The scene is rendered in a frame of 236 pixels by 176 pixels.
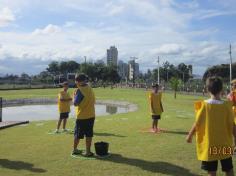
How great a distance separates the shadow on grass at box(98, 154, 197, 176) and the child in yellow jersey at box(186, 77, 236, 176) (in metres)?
2.18

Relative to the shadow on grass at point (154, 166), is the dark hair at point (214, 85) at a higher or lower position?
higher

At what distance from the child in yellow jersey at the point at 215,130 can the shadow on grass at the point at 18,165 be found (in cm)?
377

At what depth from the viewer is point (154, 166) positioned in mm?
9273

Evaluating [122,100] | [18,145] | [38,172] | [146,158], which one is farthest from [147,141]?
[122,100]

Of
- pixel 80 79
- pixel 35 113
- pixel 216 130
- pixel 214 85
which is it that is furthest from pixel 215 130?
pixel 35 113

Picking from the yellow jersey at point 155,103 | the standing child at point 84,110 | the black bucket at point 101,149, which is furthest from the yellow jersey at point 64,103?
the black bucket at point 101,149

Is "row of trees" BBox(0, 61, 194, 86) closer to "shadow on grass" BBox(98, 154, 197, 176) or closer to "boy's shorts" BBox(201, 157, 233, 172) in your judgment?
"shadow on grass" BBox(98, 154, 197, 176)

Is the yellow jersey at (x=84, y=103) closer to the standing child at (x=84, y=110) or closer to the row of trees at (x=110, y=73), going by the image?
the standing child at (x=84, y=110)

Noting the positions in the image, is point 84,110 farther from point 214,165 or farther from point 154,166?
point 214,165

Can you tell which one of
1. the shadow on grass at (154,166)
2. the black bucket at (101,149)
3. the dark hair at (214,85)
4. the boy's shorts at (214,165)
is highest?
the dark hair at (214,85)

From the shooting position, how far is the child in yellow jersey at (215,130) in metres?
6.43

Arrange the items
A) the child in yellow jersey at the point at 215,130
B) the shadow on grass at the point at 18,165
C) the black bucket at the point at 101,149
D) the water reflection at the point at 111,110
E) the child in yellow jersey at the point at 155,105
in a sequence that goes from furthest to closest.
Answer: the water reflection at the point at 111,110, the child in yellow jersey at the point at 155,105, the black bucket at the point at 101,149, the shadow on grass at the point at 18,165, the child in yellow jersey at the point at 215,130

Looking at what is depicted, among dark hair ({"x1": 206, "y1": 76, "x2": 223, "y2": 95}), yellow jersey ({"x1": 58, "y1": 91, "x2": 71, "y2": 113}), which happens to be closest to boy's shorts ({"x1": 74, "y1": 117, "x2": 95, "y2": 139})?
dark hair ({"x1": 206, "y1": 76, "x2": 223, "y2": 95})

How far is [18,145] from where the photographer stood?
12328 millimetres
